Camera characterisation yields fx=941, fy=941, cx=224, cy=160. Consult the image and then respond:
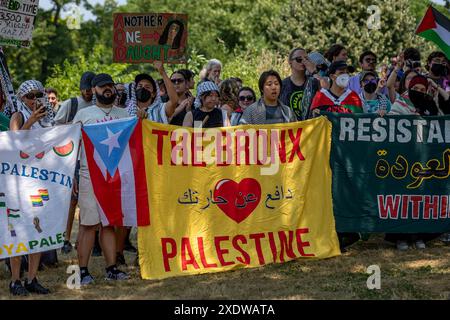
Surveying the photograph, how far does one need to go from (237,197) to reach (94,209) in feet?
4.92

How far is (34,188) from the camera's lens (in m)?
8.46

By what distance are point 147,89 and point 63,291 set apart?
2.73 m

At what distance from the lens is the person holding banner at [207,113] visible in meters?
9.79

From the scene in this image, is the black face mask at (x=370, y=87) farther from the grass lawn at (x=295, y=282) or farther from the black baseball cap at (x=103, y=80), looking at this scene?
the black baseball cap at (x=103, y=80)

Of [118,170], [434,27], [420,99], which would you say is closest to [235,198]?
[118,170]

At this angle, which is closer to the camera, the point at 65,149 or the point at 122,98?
the point at 65,149

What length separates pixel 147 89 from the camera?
10.3 meters

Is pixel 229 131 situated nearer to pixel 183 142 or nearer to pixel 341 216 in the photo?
pixel 183 142

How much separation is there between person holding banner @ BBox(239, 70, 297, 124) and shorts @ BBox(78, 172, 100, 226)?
6.58 ft

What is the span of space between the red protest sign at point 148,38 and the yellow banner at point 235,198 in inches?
44.0

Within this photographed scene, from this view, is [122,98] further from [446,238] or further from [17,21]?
[446,238]

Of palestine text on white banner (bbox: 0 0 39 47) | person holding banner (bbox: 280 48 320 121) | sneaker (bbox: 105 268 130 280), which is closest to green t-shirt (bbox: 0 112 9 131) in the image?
palestine text on white banner (bbox: 0 0 39 47)

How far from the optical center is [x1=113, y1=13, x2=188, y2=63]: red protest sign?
10.0 m
